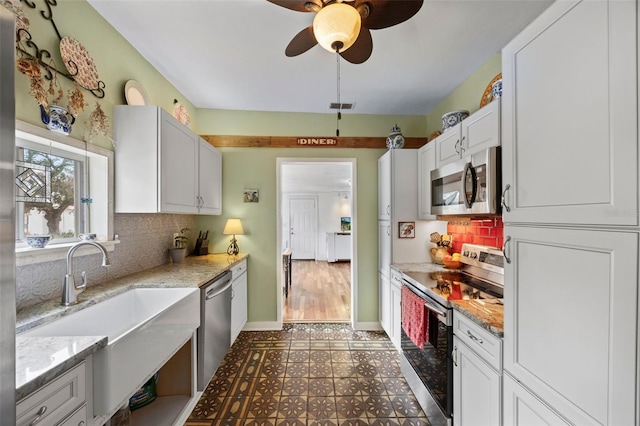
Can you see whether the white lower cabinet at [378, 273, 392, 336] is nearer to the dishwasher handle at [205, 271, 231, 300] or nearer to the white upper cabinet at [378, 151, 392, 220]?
the white upper cabinet at [378, 151, 392, 220]

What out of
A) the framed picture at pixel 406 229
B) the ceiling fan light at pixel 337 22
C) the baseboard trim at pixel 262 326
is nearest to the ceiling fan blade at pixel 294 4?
the ceiling fan light at pixel 337 22

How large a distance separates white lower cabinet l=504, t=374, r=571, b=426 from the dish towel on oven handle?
2.17ft

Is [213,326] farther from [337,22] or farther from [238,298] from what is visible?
[337,22]

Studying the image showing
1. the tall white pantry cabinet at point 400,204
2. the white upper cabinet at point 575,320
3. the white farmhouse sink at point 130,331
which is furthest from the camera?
the tall white pantry cabinet at point 400,204

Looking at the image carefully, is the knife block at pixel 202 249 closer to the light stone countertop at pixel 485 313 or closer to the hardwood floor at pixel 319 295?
the hardwood floor at pixel 319 295

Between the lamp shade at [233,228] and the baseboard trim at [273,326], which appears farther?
the baseboard trim at [273,326]

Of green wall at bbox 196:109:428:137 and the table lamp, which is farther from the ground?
green wall at bbox 196:109:428:137

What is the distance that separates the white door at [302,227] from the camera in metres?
8.56

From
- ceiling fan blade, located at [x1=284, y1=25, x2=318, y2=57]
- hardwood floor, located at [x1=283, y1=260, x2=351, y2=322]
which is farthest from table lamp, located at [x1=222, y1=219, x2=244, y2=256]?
ceiling fan blade, located at [x1=284, y1=25, x2=318, y2=57]

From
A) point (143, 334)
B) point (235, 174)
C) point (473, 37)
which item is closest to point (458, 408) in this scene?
point (143, 334)

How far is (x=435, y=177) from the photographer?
7.70ft

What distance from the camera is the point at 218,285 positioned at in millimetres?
2246

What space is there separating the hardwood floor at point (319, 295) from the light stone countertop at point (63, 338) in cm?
177

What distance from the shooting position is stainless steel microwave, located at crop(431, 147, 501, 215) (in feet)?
5.21
